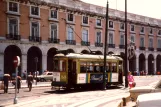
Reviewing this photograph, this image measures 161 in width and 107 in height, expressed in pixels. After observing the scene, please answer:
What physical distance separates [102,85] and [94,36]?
23.7 metres

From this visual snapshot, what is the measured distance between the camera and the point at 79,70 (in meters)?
23.3

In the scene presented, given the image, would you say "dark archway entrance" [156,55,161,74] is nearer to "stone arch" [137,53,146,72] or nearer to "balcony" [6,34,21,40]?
"stone arch" [137,53,146,72]

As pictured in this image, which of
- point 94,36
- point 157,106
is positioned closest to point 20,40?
point 94,36

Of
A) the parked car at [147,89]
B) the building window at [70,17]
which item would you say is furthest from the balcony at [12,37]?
the parked car at [147,89]

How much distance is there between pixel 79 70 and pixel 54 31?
20970 millimetres

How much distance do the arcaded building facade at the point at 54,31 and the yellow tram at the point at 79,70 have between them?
22.7ft

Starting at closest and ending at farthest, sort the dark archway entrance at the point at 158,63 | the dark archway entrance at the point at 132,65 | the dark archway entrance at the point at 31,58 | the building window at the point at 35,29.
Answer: the building window at the point at 35,29 → the dark archway entrance at the point at 31,58 → the dark archway entrance at the point at 132,65 → the dark archway entrance at the point at 158,63

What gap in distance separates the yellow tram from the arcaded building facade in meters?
6.93

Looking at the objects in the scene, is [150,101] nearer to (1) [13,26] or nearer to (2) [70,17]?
(1) [13,26]

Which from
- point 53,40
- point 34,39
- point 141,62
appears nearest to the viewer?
point 34,39

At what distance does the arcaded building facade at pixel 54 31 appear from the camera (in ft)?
125

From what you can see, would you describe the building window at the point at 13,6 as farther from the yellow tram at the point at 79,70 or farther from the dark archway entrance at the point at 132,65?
the dark archway entrance at the point at 132,65

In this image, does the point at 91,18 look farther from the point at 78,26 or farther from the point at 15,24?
the point at 15,24

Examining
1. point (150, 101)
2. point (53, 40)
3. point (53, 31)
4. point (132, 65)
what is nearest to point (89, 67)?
point (150, 101)
